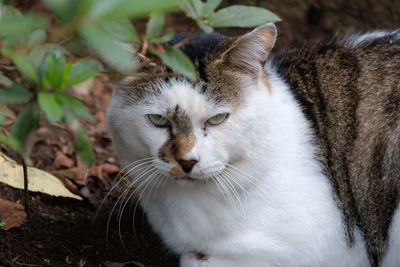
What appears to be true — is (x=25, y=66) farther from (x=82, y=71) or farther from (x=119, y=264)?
(x=119, y=264)

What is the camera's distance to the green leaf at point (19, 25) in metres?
1.11

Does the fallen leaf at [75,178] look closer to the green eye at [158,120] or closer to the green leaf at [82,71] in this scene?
the green eye at [158,120]

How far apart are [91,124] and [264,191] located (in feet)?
6.77

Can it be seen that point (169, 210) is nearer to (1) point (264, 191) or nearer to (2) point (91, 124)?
(1) point (264, 191)

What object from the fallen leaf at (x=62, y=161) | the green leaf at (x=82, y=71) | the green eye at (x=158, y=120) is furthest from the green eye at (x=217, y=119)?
the fallen leaf at (x=62, y=161)

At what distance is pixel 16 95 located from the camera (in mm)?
1460

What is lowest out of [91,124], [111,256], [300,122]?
[91,124]

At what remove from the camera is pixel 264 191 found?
8.20 feet

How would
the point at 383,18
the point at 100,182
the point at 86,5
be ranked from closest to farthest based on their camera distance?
the point at 86,5
the point at 100,182
the point at 383,18

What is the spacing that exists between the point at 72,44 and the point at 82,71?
0.26 feet

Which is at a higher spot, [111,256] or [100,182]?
[111,256]

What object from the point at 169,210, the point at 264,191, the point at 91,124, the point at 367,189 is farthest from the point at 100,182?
the point at 367,189

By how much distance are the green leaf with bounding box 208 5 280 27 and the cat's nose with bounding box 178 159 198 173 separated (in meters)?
0.66

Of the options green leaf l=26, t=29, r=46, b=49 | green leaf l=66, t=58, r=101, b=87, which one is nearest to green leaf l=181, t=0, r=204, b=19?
green leaf l=66, t=58, r=101, b=87
